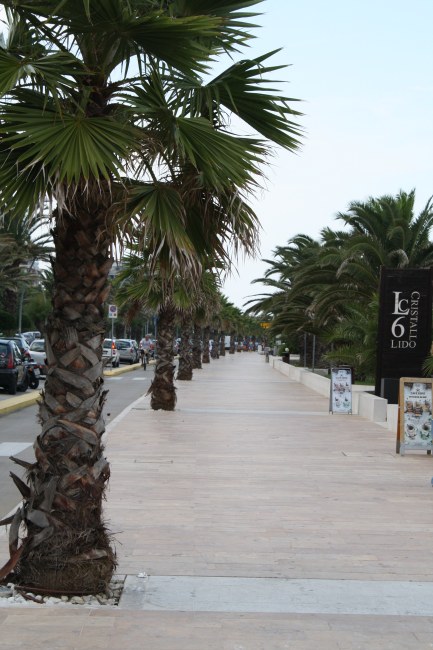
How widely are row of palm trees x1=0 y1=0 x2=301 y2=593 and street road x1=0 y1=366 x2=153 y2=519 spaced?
124 inches

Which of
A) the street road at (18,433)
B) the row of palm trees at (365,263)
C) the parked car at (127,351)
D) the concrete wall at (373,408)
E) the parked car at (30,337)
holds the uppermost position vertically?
the row of palm trees at (365,263)

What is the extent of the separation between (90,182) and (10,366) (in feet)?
65.8

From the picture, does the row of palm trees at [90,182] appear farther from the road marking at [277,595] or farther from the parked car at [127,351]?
the parked car at [127,351]

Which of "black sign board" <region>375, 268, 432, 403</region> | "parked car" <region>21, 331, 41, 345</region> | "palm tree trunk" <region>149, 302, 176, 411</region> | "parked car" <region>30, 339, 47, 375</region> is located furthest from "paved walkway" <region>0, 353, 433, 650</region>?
"parked car" <region>21, 331, 41, 345</region>

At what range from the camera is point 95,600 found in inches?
235

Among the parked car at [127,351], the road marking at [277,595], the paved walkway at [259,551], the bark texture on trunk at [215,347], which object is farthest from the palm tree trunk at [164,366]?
the bark texture on trunk at [215,347]

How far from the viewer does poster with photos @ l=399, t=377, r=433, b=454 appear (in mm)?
13359

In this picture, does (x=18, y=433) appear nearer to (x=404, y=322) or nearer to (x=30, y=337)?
(x=404, y=322)

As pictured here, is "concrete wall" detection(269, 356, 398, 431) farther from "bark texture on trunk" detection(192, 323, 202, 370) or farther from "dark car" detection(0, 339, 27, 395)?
"bark texture on trunk" detection(192, 323, 202, 370)

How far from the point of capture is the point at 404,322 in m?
18.9

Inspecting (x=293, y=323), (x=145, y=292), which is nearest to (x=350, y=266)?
(x=145, y=292)

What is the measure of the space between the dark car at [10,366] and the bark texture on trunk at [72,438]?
18.9m

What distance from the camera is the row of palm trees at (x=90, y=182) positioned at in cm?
576

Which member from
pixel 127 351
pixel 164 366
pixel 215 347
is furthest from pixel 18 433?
pixel 215 347
